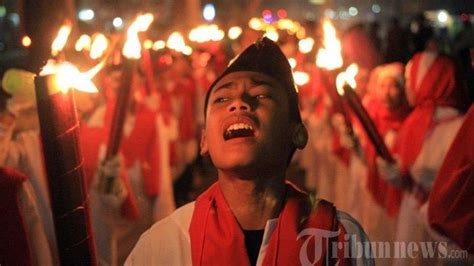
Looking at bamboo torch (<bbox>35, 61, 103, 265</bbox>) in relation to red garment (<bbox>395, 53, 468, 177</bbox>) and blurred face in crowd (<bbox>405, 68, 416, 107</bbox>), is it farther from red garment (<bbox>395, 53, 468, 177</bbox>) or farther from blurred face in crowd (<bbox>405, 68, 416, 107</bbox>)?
blurred face in crowd (<bbox>405, 68, 416, 107</bbox>)

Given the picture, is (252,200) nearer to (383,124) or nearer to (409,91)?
(409,91)

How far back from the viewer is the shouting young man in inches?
108

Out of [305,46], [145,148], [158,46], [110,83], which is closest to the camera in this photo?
[110,83]

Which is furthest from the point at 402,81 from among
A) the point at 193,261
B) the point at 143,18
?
the point at 193,261

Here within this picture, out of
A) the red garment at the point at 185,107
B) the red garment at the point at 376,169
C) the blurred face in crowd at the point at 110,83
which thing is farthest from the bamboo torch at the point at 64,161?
the red garment at the point at 185,107

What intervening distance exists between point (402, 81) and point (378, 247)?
8.37 feet

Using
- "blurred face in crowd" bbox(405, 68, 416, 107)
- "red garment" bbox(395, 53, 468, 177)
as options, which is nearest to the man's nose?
"red garment" bbox(395, 53, 468, 177)

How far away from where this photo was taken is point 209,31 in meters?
21.6

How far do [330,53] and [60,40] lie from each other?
8.26 feet

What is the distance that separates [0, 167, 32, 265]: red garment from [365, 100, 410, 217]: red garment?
2458 millimetres

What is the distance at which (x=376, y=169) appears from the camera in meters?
5.68

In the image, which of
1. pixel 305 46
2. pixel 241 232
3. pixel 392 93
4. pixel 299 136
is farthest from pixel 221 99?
pixel 305 46

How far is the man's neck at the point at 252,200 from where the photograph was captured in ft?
9.34

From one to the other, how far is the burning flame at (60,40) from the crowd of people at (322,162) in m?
0.45
